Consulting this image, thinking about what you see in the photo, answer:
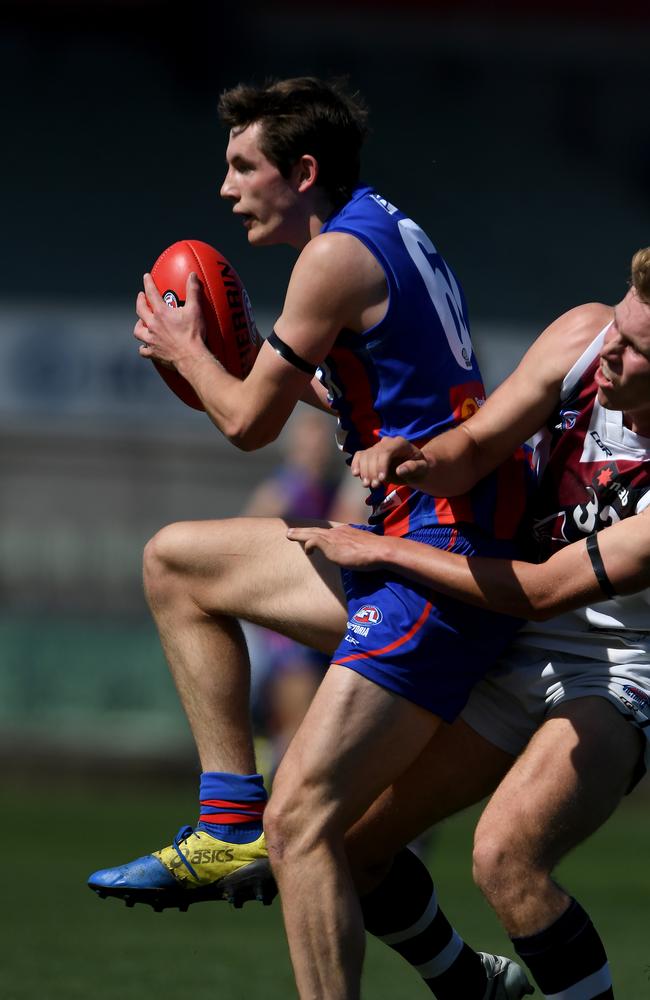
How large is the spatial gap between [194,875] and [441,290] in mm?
1635

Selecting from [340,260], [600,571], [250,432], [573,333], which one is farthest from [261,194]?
[600,571]

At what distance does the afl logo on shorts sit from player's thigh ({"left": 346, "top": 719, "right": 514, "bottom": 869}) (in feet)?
1.21

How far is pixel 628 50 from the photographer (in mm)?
17875

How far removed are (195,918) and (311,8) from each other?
35.9 ft

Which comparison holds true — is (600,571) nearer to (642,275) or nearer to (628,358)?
(628,358)

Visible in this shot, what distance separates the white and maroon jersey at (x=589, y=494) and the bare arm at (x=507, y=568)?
15 centimetres

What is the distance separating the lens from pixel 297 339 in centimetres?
393

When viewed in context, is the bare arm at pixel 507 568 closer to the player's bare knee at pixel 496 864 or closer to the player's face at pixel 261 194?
the player's bare knee at pixel 496 864

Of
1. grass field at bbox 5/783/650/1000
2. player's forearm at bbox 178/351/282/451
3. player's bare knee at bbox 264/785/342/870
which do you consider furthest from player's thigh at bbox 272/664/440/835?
grass field at bbox 5/783/650/1000

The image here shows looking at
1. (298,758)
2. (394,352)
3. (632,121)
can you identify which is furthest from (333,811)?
(632,121)

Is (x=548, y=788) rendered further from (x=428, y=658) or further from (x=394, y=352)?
(x=394, y=352)

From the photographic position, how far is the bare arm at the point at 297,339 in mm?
3908

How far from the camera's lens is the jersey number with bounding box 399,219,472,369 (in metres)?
4.05

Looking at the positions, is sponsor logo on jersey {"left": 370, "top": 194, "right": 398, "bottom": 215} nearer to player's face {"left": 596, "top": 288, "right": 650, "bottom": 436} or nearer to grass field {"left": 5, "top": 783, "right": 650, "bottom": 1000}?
player's face {"left": 596, "top": 288, "right": 650, "bottom": 436}
